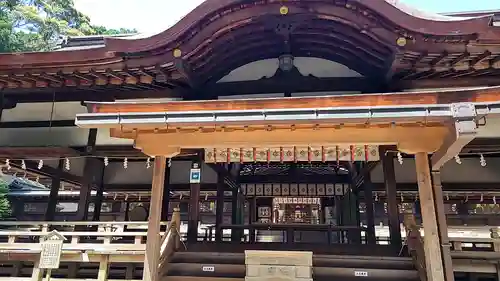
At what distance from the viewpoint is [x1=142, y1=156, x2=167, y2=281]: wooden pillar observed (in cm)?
580

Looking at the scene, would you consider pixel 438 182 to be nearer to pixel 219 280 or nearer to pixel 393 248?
pixel 393 248

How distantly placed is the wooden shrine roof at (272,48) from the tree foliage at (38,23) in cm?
2396

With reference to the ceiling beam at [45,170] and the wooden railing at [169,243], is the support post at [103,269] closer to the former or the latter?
the wooden railing at [169,243]

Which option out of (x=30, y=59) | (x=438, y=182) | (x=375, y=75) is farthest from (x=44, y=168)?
(x=438, y=182)

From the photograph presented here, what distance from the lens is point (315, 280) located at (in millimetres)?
6219

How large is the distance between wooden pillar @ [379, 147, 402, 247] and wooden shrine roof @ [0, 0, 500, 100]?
5.97 feet

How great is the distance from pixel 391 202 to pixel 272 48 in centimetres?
396

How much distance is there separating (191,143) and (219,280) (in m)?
2.52

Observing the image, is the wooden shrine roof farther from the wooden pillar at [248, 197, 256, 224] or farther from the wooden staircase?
the wooden pillar at [248, 197, 256, 224]

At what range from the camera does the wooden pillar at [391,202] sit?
7.21 m

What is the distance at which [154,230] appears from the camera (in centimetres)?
588

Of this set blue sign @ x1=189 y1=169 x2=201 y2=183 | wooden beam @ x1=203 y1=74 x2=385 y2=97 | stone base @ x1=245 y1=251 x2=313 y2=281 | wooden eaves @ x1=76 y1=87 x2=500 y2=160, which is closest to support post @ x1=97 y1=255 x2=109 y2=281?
blue sign @ x1=189 y1=169 x2=201 y2=183

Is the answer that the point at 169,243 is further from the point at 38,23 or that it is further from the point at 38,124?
the point at 38,23

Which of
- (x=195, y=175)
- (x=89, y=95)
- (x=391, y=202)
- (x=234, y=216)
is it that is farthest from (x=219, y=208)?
(x=391, y=202)
